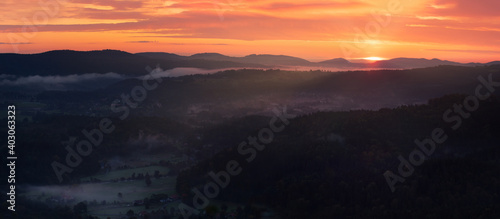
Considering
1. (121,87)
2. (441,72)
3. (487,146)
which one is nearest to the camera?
(487,146)

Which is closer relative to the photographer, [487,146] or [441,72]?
[487,146]

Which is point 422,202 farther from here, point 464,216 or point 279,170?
point 279,170

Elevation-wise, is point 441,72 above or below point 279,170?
above

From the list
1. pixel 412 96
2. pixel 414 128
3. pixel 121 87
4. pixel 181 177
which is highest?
pixel 121 87

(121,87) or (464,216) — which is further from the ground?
(121,87)

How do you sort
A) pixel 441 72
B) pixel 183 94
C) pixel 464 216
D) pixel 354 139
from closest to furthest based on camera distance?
pixel 464 216 → pixel 354 139 → pixel 441 72 → pixel 183 94

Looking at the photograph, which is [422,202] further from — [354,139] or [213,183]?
[213,183]

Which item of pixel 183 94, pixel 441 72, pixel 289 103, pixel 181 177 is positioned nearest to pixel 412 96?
pixel 441 72

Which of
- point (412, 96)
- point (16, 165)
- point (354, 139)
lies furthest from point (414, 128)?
point (412, 96)

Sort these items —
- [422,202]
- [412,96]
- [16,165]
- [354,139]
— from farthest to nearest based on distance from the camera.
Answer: [412,96]
[16,165]
[354,139]
[422,202]
